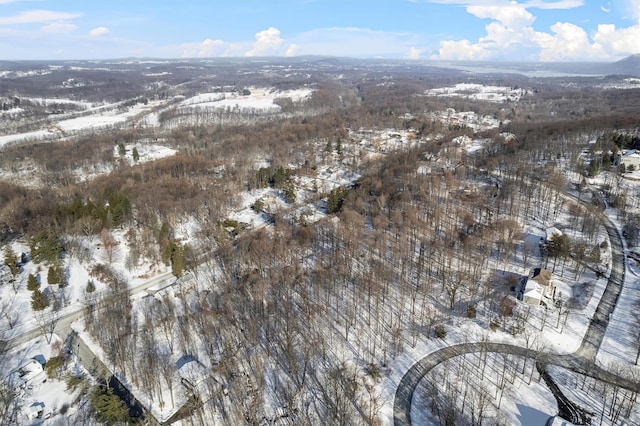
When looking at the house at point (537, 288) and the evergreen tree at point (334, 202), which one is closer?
the house at point (537, 288)

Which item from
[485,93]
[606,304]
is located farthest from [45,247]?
[485,93]

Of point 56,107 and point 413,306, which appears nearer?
point 413,306

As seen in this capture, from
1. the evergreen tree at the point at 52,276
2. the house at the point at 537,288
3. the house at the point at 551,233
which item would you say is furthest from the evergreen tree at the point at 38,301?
the house at the point at 551,233

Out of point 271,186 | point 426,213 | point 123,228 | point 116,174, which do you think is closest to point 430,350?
point 426,213

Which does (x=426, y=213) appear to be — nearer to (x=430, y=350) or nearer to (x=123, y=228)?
(x=430, y=350)

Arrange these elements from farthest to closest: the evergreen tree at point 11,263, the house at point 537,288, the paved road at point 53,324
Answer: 1. the evergreen tree at point 11,263
2. the house at point 537,288
3. the paved road at point 53,324

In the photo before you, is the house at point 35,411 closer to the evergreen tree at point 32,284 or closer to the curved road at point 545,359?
the evergreen tree at point 32,284

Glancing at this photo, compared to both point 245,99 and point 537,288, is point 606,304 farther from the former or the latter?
point 245,99
